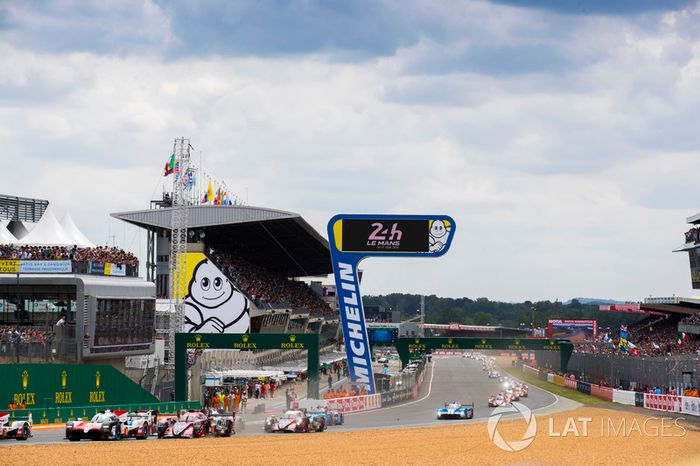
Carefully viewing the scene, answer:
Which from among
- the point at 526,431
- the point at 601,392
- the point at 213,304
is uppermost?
the point at 213,304

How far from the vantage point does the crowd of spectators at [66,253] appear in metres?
55.8

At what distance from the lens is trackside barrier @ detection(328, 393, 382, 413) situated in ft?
183

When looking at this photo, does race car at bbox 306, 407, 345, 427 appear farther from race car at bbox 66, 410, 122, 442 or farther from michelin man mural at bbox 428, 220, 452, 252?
michelin man mural at bbox 428, 220, 452, 252

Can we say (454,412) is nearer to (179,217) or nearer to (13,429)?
(13,429)

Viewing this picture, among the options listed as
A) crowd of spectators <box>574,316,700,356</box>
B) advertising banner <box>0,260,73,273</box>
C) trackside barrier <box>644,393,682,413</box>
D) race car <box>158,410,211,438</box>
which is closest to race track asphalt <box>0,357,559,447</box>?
race car <box>158,410,211,438</box>

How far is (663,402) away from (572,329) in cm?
10812

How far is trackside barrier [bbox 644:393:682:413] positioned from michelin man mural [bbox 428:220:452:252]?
14861 mm

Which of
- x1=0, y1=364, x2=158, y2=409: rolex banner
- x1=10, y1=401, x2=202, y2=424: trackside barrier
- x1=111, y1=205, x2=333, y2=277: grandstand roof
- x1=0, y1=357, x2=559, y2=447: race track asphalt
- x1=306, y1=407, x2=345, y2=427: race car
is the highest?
x1=111, y1=205, x2=333, y2=277: grandstand roof

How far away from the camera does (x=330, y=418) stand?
47469 mm

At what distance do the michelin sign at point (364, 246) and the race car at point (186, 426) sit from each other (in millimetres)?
22494

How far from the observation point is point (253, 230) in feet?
318

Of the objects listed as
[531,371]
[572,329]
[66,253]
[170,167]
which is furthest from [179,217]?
[572,329]

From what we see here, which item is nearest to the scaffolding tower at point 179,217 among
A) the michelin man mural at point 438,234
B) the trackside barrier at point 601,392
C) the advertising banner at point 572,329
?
the michelin man mural at point 438,234

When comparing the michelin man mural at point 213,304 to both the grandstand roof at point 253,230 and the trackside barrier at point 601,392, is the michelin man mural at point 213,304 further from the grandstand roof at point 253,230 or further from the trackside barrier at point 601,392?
the trackside barrier at point 601,392
